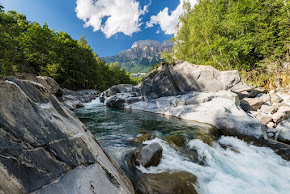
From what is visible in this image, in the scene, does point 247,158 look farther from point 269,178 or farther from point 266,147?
point 266,147

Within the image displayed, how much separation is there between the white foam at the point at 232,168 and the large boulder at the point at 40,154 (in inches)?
91.6

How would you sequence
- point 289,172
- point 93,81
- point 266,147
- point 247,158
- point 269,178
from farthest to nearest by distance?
point 93,81 → point 266,147 → point 247,158 → point 289,172 → point 269,178

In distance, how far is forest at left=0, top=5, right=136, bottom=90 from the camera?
16.9 m

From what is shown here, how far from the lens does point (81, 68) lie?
37.5 metres

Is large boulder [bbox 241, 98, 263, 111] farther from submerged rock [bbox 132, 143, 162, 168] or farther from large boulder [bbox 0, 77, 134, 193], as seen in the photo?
large boulder [bbox 0, 77, 134, 193]

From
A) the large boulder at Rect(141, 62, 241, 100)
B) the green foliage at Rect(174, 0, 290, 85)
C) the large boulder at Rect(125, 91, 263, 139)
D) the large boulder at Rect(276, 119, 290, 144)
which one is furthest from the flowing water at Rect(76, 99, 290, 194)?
the green foliage at Rect(174, 0, 290, 85)

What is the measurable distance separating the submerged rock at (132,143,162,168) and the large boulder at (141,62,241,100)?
1117 cm

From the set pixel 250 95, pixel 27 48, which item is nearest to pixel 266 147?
pixel 250 95

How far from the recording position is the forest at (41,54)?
16881mm

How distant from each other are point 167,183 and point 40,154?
3.18 m

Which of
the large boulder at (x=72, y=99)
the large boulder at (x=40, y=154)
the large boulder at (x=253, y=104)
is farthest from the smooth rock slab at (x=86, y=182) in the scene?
the large boulder at (x=72, y=99)

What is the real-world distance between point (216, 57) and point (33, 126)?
2000cm

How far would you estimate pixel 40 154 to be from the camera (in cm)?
192

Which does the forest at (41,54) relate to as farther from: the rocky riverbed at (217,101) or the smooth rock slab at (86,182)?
the smooth rock slab at (86,182)
